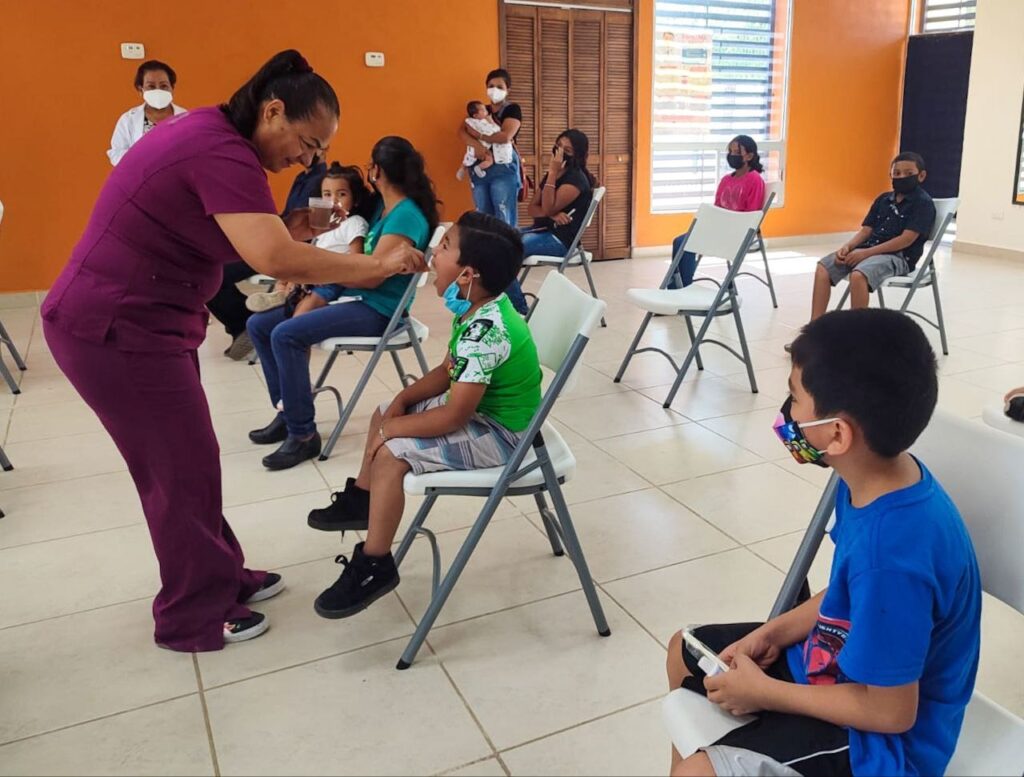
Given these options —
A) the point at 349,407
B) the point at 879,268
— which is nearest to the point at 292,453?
the point at 349,407

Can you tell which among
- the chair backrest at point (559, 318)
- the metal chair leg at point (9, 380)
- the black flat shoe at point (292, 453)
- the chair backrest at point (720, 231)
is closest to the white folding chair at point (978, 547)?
the chair backrest at point (559, 318)

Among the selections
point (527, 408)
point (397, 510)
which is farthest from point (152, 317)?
point (527, 408)

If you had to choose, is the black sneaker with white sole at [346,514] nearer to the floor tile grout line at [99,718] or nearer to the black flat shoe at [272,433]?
the floor tile grout line at [99,718]

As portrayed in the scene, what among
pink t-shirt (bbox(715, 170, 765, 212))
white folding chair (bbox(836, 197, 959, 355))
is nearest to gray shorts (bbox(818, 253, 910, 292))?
white folding chair (bbox(836, 197, 959, 355))

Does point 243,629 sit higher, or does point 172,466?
point 172,466

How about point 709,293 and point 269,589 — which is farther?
point 709,293

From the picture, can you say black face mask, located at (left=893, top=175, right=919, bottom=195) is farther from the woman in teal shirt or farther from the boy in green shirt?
the boy in green shirt

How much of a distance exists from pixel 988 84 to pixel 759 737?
7979mm

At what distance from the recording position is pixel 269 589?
227 cm

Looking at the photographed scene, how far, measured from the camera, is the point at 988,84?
24.2 ft

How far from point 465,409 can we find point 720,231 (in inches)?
98.0

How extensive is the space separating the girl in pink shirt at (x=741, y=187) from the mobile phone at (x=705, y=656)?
4265 mm

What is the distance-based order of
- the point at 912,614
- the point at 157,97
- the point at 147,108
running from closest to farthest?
1. the point at 912,614
2. the point at 157,97
3. the point at 147,108

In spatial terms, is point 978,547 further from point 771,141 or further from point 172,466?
point 771,141
